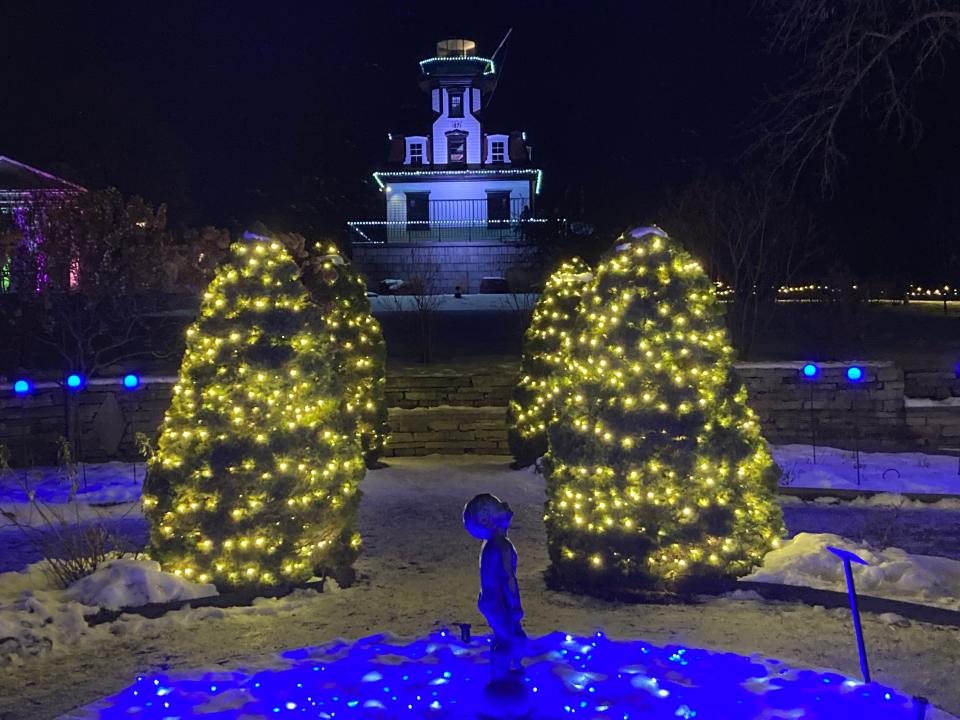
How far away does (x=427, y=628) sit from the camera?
230 inches

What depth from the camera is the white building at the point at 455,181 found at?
36188mm

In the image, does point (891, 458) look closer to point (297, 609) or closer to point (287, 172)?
point (297, 609)

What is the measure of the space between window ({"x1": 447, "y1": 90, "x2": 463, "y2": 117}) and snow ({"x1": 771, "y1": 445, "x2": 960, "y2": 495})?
36.9 m

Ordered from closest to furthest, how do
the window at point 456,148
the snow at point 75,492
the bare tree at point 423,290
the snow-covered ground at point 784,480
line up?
the snow at point 75,492 → the snow-covered ground at point 784,480 → the bare tree at point 423,290 → the window at point 456,148

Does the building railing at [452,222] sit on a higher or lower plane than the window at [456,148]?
lower

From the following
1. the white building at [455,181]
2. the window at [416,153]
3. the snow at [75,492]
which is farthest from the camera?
the window at [416,153]

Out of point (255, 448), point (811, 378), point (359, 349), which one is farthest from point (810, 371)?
point (255, 448)

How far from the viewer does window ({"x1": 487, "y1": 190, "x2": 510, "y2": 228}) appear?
134 ft

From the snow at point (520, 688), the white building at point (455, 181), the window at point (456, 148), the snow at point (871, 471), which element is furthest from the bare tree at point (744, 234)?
the window at point (456, 148)

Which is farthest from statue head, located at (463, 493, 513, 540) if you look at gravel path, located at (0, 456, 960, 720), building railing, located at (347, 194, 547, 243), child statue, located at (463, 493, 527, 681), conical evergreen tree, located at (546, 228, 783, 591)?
building railing, located at (347, 194, 547, 243)

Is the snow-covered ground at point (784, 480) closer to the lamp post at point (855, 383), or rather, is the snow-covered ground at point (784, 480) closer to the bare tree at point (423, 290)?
the lamp post at point (855, 383)

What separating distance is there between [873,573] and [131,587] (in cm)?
491

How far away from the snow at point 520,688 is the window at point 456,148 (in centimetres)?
4212

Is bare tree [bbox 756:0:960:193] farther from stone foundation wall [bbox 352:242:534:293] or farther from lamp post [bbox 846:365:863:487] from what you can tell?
stone foundation wall [bbox 352:242:534:293]
